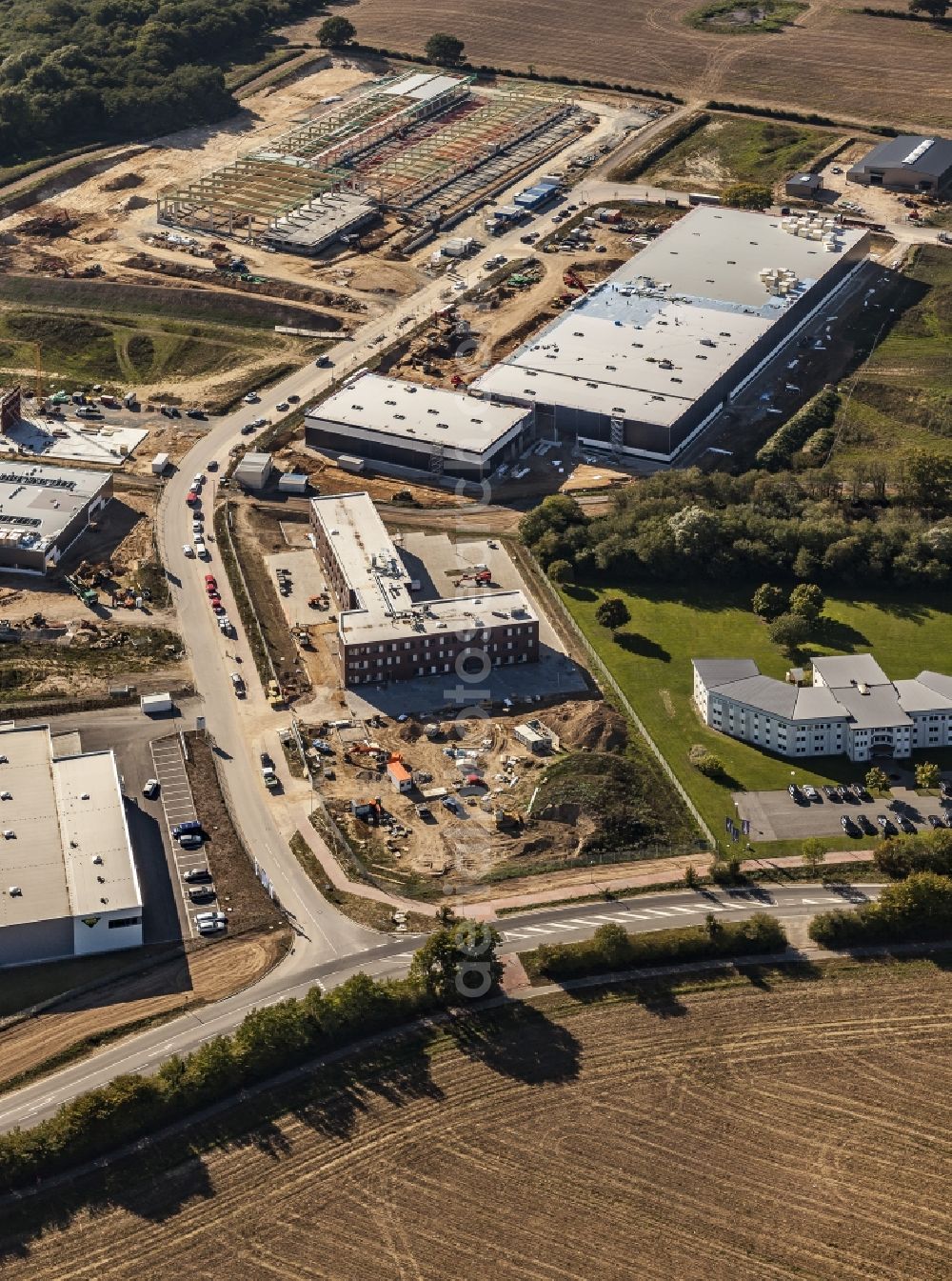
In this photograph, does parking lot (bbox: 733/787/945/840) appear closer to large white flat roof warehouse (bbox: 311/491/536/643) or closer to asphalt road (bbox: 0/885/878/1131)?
asphalt road (bbox: 0/885/878/1131)

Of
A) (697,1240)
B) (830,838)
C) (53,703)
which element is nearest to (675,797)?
(830,838)

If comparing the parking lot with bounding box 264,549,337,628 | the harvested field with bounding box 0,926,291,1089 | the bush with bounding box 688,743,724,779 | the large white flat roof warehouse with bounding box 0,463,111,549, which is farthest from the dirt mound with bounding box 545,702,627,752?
the large white flat roof warehouse with bounding box 0,463,111,549


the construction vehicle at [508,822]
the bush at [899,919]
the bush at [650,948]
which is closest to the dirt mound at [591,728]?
the construction vehicle at [508,822]

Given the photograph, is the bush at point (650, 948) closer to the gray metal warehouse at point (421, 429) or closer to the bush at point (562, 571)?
the bush at point (562, 571)

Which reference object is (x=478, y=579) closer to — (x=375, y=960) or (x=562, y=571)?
(x=562, y=571)

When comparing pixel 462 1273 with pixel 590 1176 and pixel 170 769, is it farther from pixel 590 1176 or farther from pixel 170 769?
pixel 170 769
